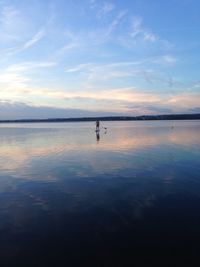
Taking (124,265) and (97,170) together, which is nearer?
(124,265)

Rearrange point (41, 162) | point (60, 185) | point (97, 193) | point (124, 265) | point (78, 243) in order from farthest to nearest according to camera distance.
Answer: point (41, 162)
point (60, 185)
point (97, 193)
point (78, 243)
point (124, 265)

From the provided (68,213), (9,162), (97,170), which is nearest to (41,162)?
(9,162)

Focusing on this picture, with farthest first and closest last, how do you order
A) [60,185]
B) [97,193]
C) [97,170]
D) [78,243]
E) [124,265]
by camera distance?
[97,170] → [60,185] → [97,193] → [78,243] → [124,265]

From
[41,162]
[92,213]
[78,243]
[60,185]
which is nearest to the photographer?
[78,243]

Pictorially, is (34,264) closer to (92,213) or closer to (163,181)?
(92,213)

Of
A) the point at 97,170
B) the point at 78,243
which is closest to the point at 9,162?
the point at 97,170

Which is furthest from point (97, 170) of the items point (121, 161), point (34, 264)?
point (34, 264)

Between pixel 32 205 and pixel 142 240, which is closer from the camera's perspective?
pixel 142 240

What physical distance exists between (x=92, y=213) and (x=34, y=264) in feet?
15.0

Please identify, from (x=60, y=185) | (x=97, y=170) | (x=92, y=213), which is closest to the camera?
(x=92, y=213)

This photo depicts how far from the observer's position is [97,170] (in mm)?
23391

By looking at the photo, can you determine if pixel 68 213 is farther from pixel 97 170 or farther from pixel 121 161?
pixel 121 161

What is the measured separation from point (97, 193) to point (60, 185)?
296cm

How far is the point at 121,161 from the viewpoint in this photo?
90.6ft
